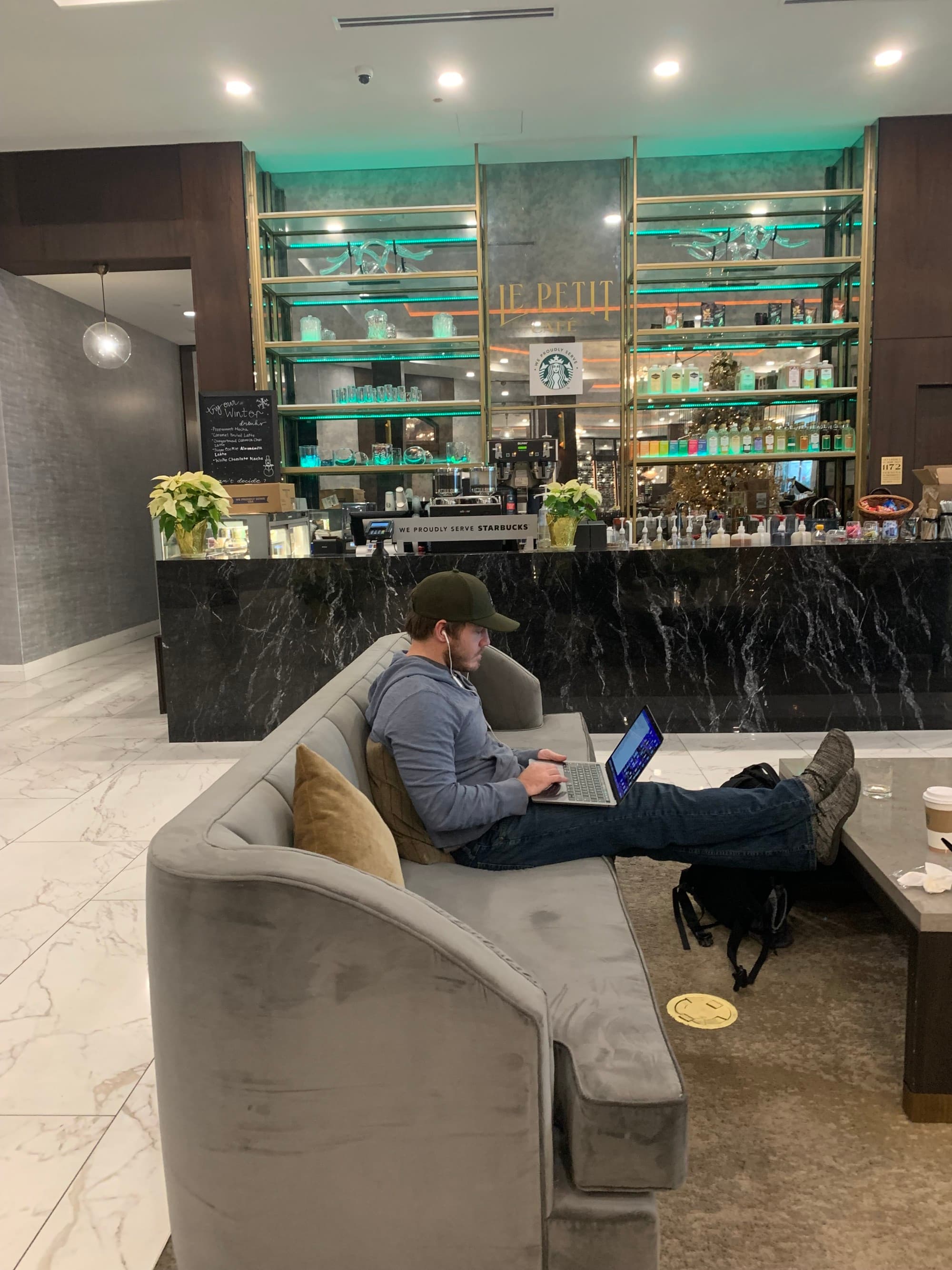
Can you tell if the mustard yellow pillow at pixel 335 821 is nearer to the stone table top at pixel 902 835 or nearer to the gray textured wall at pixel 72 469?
the stone table top at pixel 902 835

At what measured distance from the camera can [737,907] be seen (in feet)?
8.35

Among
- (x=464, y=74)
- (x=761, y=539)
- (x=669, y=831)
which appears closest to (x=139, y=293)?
(x=464, y=74)

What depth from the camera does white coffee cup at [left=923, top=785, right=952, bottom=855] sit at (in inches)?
84.7

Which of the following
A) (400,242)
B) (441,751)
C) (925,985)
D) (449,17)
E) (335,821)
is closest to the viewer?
(335,821)

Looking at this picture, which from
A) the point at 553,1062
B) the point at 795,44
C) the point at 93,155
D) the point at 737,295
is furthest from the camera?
the point at 737,295

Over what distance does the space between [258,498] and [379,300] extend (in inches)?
91.7

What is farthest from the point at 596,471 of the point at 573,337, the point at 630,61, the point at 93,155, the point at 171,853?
the point at 171,853

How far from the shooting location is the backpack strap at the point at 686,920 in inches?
101

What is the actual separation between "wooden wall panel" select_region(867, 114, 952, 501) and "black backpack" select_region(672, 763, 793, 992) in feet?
15.2

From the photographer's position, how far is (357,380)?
275 inches

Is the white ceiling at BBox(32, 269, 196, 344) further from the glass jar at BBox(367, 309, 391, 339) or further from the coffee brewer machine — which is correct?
the coffee brewer machine

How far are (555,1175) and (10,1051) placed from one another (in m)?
1.56

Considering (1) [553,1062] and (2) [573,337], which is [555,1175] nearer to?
(1) [553,1062]

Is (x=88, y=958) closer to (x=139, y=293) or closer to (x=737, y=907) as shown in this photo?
(x=737, y=907)
